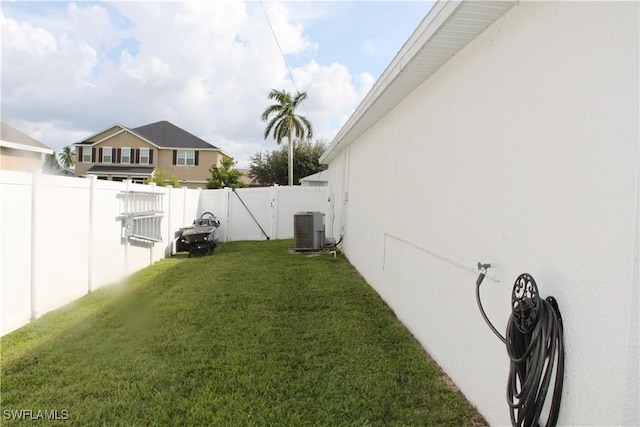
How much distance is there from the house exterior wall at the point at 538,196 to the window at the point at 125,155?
3125cm

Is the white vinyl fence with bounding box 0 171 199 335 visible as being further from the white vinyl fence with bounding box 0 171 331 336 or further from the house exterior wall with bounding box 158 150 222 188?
the house exterior wall with bounding box 158 150 222 188

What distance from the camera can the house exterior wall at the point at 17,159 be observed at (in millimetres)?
14258

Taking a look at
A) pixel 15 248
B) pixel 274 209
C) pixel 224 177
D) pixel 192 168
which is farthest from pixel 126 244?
pixel 192 168

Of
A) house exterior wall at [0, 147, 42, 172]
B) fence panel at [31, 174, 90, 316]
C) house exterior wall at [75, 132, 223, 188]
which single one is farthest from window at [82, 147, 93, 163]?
fence panel at [31, 174, 90, 316]

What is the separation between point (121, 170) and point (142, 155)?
200cm

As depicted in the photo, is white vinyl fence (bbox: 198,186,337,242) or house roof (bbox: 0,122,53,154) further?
white vinyl fence (bbox: 198,186,337,242)

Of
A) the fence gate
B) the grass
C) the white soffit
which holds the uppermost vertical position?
the white soffit

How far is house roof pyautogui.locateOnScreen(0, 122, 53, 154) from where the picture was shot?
14173 mm

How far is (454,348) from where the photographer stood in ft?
10.5

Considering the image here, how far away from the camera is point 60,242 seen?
16.9 feet

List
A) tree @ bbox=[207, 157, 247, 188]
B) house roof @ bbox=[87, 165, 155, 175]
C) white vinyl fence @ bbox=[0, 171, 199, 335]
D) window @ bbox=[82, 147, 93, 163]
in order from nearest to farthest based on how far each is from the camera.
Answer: white vinyl fence @ bbox=[0, 171, 199, 335] → tree @ bbox=[207, 157, 247, 188] → house roof @ bbox=[87, 165, 155, 175] → window @ bbox=[82, 147, 93, 163]

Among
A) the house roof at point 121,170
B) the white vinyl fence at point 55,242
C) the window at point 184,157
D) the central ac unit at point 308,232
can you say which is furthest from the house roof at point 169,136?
the white vinyl fence at point 55,242

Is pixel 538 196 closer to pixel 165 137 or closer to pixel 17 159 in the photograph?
pixel 17 159

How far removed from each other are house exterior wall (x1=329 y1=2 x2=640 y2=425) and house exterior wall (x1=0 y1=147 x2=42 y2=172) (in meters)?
15.4
